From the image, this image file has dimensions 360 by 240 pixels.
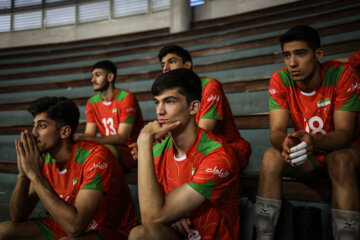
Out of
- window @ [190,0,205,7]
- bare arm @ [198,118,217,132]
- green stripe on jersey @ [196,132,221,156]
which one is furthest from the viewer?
window @ [190,0,205,7]

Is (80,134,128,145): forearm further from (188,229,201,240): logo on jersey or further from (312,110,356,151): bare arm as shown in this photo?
(312,110,356,151): bare arm

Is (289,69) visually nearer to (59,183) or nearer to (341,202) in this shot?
(341,202)

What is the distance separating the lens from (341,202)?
0.94 meters

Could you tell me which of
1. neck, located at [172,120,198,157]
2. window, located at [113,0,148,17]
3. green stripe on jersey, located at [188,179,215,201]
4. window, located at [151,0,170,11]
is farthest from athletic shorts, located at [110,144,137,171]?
window, located at [113,0,148,17]

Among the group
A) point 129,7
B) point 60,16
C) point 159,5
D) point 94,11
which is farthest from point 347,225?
point 60,16

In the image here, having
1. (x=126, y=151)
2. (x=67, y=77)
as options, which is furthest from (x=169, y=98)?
(x=67, y=77)

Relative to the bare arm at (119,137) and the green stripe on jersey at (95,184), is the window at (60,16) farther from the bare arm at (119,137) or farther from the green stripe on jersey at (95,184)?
the green stripe on jersey at (95,184)

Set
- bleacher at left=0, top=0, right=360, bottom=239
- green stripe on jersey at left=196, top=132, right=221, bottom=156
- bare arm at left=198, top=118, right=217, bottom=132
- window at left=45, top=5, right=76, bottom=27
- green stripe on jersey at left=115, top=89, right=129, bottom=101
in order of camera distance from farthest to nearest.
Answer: window at left=45, top=5, right=76, bottom=27
green stripe on jersey at left=115, top=89, right=129, bottom=101
bleacher at left=0, top=0, right=360, bottom=239
bare arm at left=198, top=118, right=217, bottom=132
green stripe on jersey at left=196, top=132, right=221, bottom=156

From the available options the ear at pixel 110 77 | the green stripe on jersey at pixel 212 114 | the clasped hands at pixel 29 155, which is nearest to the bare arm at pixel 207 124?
the green stripe on jersey at pixel 212 114

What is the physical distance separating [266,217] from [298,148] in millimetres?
268

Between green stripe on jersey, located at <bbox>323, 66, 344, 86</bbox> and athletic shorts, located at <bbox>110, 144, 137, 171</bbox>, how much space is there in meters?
1.05

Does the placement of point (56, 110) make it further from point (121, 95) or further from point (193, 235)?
point (121, 95)

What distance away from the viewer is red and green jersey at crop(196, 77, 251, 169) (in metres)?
1.38

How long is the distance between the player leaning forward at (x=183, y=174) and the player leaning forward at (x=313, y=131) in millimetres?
202
